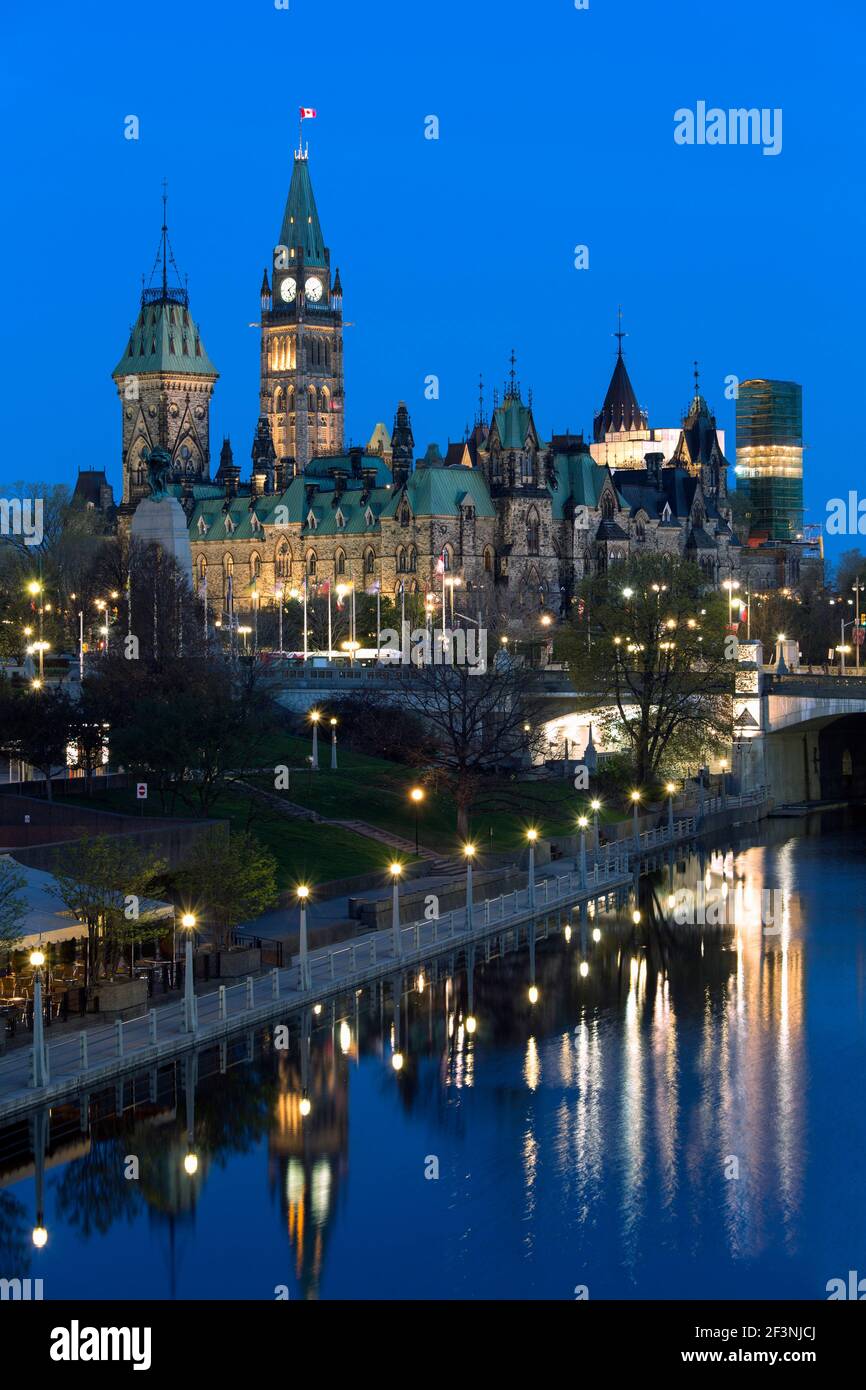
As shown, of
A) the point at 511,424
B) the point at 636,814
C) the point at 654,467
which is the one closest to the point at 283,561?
the point at 511,424

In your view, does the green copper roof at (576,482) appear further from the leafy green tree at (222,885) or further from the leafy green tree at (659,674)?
the leafy green tree at (222,885)

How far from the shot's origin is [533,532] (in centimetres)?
16825

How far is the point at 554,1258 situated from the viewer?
33.4 meters

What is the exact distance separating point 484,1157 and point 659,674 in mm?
57970

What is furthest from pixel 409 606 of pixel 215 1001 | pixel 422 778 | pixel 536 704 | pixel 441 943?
pixel 215 1001

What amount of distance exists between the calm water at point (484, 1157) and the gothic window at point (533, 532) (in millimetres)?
115182

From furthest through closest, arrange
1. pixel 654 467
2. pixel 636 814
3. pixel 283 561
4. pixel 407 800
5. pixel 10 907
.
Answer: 1. pixel 654 467
2. pixel 283 561
3. pixel 636 814
4. pixel 407 800
5. pixel 10 907

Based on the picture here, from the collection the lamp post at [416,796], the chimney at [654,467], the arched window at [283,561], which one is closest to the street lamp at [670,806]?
the lamp post at [416,796]

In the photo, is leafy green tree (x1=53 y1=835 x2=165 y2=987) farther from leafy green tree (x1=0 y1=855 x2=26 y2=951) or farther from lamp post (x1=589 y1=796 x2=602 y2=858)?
lamp post (x1=589 y1=796 x2=602 y2=858)

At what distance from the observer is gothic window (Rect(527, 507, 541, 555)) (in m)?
168

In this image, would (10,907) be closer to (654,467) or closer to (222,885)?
(222,885)

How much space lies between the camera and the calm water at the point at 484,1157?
108 ft
